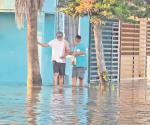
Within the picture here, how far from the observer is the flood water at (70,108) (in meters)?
12.1

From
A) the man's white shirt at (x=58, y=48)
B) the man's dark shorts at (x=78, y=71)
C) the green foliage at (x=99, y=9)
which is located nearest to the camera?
the man's white shirt at (x=58, y=48)

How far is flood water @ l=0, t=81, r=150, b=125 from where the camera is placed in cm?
1210

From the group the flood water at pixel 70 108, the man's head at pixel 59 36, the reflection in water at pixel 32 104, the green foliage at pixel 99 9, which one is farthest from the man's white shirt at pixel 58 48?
the flood water at pixel 70 108

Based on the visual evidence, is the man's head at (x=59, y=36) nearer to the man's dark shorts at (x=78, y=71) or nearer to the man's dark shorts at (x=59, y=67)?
the man's dark shorts at (x=59, y=67)

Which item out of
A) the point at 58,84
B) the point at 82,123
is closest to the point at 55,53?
the point at 58,84

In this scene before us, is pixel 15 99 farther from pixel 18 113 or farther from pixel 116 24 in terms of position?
pixel 116 24

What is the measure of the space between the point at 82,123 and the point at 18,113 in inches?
70.0

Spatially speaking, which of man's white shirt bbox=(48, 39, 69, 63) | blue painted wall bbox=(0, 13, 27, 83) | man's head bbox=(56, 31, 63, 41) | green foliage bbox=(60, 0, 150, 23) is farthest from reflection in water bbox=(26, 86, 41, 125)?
blue painted wall bbox=(0, 13, 27, 83)

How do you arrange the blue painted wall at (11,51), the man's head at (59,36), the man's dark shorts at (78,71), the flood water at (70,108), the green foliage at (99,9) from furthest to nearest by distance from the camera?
1. the blue painted wall at (11,51)
2. the green foliage at (99,9)
3. the man's dark shorts at (78,71)
4. the man's head at (59,36)
5. the flood water at (70,108)

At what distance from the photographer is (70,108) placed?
14492 millimetres

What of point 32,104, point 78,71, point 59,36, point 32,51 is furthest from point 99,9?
point 32,104

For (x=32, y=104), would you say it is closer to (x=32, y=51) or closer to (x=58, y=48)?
(x=32, y=51)

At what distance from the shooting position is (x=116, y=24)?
103 ft

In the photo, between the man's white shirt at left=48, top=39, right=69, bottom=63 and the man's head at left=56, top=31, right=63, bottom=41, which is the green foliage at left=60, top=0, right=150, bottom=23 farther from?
the man's white shirt at left=48, top=39, right=69, bottom=63
